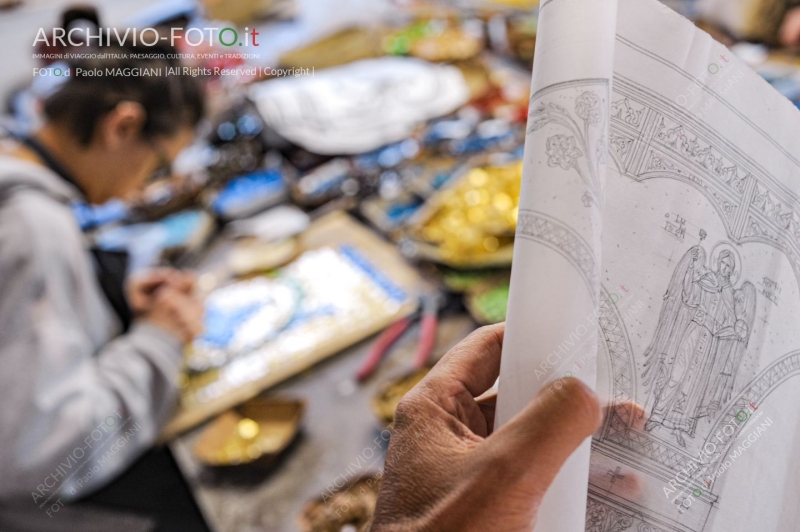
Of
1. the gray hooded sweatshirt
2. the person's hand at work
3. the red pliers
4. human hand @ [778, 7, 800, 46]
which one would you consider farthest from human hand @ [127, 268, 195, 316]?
human hand @ [778, 7, 800, 46]

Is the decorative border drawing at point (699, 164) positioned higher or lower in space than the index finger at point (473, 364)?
higher

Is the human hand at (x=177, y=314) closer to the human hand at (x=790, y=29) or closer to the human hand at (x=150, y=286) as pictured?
the human hand at (x=150, y=286)

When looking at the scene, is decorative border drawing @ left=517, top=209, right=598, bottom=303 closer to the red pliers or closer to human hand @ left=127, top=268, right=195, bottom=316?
the red pliers

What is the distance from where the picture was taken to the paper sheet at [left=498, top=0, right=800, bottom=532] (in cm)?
37

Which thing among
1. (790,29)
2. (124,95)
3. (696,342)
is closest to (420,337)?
(696,342)

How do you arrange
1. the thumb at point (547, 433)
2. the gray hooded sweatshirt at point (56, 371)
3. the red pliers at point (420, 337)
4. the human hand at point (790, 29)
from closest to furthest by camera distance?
the thumb at point (547, 433) < the gray hooded sweatshirt at point (56, 371) < the red pliers at point (420, 337) < the human hand at point (790, 29)

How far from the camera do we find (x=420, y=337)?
41.1 inches

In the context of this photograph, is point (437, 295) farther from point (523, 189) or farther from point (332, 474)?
point (523, 189)

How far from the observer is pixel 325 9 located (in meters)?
2.36

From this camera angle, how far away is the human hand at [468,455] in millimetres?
338

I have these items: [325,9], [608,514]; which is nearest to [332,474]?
[608,514]

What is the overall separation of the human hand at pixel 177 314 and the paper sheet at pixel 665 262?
2.78 ft

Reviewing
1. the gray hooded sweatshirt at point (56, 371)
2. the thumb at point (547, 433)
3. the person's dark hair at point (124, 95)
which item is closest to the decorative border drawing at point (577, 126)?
the thumb at point (547, 433)

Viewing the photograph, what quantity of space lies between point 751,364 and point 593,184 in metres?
0.26
